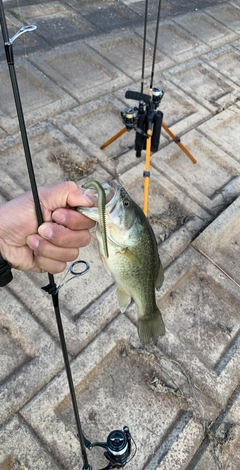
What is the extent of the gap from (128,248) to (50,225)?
0.43m

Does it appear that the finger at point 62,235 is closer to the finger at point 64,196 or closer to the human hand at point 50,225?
the human hand at point 50,225

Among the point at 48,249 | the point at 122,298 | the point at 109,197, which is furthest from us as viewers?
the point at 122,298

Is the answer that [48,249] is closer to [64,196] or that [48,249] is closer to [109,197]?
[64,196]

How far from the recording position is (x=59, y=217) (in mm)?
1968

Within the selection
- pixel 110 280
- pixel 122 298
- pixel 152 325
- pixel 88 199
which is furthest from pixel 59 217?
pixel 110 280

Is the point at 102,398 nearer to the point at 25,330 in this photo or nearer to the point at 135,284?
the point at 25,330

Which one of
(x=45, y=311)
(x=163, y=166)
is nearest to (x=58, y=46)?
(x=163, y=166)

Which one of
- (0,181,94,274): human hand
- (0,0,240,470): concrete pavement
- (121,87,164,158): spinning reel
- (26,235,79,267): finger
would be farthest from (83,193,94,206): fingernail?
(121,87,164,158): spinning reel

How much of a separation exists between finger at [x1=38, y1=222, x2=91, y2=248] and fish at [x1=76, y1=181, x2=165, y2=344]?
179mm

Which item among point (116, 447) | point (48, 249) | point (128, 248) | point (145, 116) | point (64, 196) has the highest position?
point (64, 196)

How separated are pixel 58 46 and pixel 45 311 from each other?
16.5 feet

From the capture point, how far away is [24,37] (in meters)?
6.40

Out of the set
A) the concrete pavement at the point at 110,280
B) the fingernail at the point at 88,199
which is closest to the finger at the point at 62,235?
the fingernail at the point at 88,199

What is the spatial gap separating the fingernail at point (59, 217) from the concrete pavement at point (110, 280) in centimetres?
165
